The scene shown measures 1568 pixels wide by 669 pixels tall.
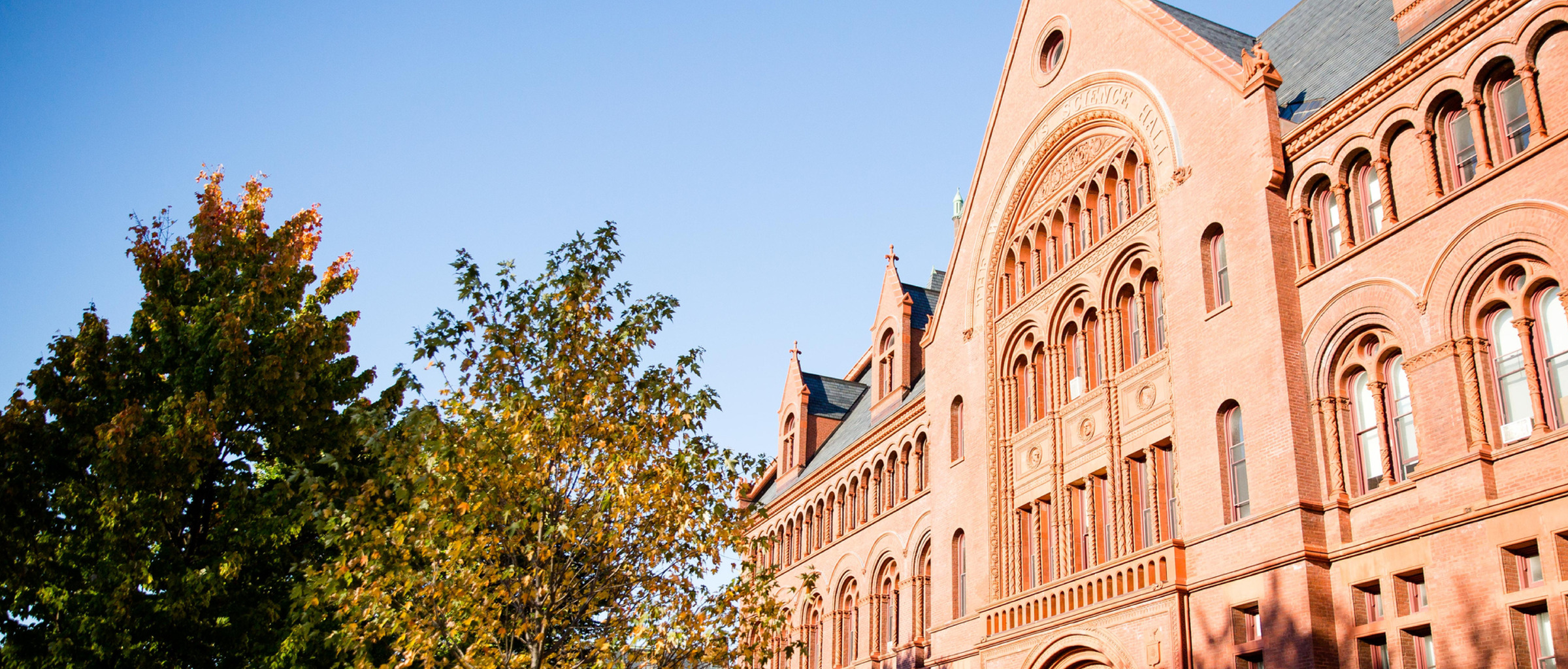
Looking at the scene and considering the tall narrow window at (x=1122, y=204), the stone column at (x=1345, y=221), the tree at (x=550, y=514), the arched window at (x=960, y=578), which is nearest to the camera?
the tree at (x=550, y=514)

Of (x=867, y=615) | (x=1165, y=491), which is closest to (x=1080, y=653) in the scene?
(x=1165, y=491)

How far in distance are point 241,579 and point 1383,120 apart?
64.1ft

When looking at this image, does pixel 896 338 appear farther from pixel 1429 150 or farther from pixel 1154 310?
pixel 1429 150

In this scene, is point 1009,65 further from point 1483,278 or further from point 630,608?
point 630,608

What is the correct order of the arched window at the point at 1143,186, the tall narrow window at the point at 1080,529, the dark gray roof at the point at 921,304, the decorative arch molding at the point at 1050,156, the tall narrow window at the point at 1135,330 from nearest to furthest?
the tall narrow window at the point at 1135,330, the decorative arch molding at the point at 1050,156, the arched window at the point at 1143,186, the tall narrow window at the point at 1080,529, the dark gray roof at the point at 921,304

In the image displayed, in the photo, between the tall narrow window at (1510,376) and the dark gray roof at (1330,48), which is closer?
the tall narrow window at (1510,376)

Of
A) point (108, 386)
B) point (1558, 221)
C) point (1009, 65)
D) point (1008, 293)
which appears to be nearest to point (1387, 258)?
point (1558, 221)

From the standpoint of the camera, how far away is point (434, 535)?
45.2 ft

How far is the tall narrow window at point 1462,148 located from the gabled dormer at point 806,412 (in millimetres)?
28458

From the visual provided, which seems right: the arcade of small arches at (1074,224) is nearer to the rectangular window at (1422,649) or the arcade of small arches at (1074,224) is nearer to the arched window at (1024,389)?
the arched window at (1024,389)

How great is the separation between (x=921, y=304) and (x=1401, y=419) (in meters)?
22.3

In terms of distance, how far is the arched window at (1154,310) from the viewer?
22391 millimetres

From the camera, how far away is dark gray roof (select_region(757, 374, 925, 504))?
128ft

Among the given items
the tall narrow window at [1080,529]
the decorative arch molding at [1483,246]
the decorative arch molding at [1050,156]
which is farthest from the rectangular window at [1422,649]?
the decorative arch molding at [1050,156]
